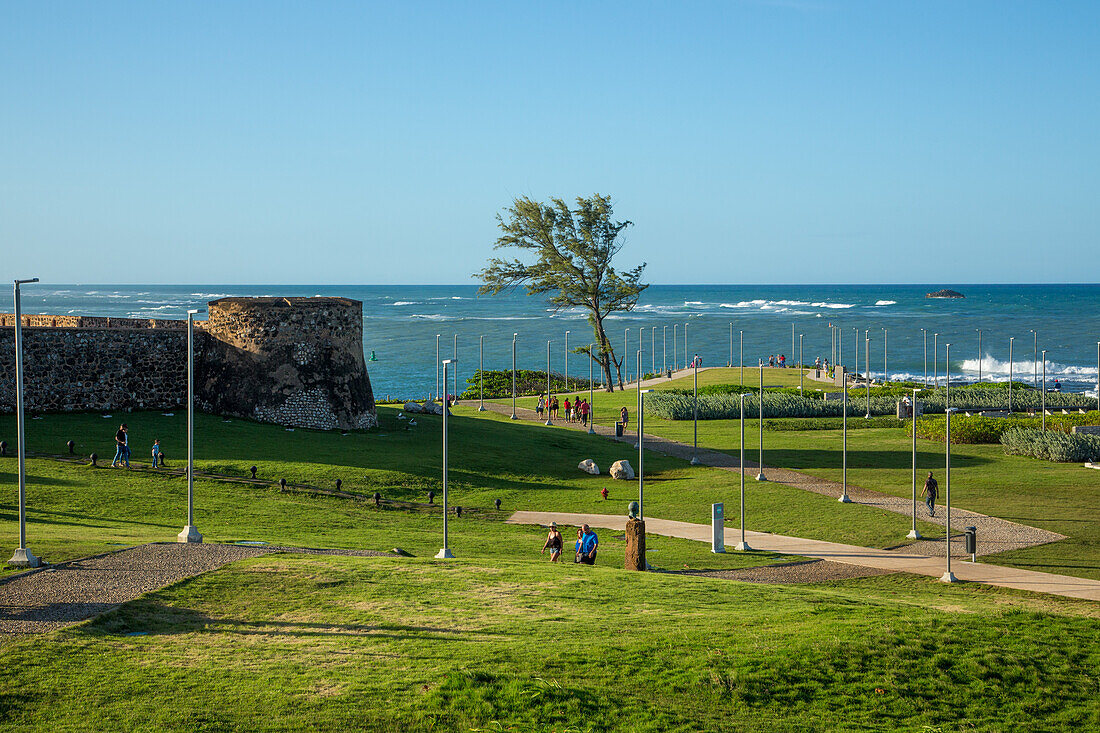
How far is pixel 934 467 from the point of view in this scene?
4050 cm

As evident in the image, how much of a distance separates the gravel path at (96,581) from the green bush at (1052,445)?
34105mm

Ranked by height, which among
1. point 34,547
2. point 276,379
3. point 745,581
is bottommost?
point 745,581

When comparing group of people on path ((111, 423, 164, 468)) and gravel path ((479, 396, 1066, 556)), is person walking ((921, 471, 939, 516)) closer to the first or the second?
gravel path ((479, 396, 1066, 556))

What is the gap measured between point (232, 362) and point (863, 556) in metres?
25.8

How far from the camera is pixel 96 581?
57.1 ft

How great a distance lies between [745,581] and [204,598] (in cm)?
1203

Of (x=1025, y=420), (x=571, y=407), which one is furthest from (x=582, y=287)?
(x=1025, y=420)

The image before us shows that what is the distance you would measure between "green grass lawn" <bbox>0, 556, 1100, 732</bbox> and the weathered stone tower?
1980cm

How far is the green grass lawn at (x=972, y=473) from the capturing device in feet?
88.9

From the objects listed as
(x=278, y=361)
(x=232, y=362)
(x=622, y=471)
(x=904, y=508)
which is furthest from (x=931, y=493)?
(x=232, y=362)

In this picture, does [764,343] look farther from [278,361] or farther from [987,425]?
[278,361]

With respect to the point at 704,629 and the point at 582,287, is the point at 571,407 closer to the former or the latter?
the point at 582,287

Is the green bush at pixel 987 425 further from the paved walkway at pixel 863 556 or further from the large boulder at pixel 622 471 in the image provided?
the paved walkway at pixel 863 556

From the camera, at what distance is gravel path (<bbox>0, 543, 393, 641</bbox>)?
1530cm
